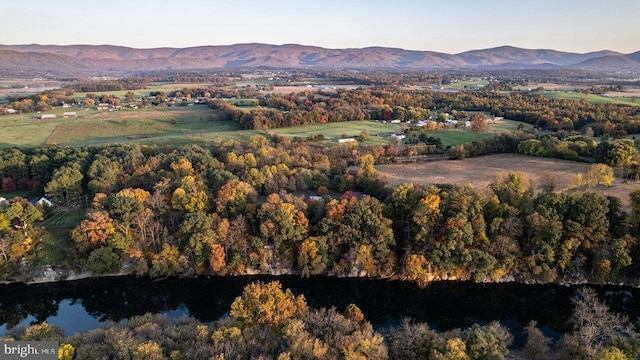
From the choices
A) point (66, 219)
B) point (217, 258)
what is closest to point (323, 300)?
point (217, 258)

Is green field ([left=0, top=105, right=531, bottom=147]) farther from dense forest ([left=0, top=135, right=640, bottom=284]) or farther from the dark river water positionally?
the dark river water

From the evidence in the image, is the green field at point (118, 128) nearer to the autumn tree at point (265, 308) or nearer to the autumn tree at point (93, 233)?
the autumn tree at point (93, 233)

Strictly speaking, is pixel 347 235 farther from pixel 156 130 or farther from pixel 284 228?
pixel 156 130

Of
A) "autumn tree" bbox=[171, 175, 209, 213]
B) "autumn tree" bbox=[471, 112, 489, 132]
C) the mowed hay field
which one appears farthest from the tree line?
"autumn tree" bbox=[471, 112, 489, 132]

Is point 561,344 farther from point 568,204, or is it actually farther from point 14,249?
point 14,249

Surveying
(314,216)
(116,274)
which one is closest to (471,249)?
(314,216)

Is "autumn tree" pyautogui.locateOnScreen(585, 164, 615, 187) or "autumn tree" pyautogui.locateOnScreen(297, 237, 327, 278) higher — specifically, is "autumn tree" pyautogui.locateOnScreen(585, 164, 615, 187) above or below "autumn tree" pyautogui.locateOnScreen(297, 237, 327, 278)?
above
